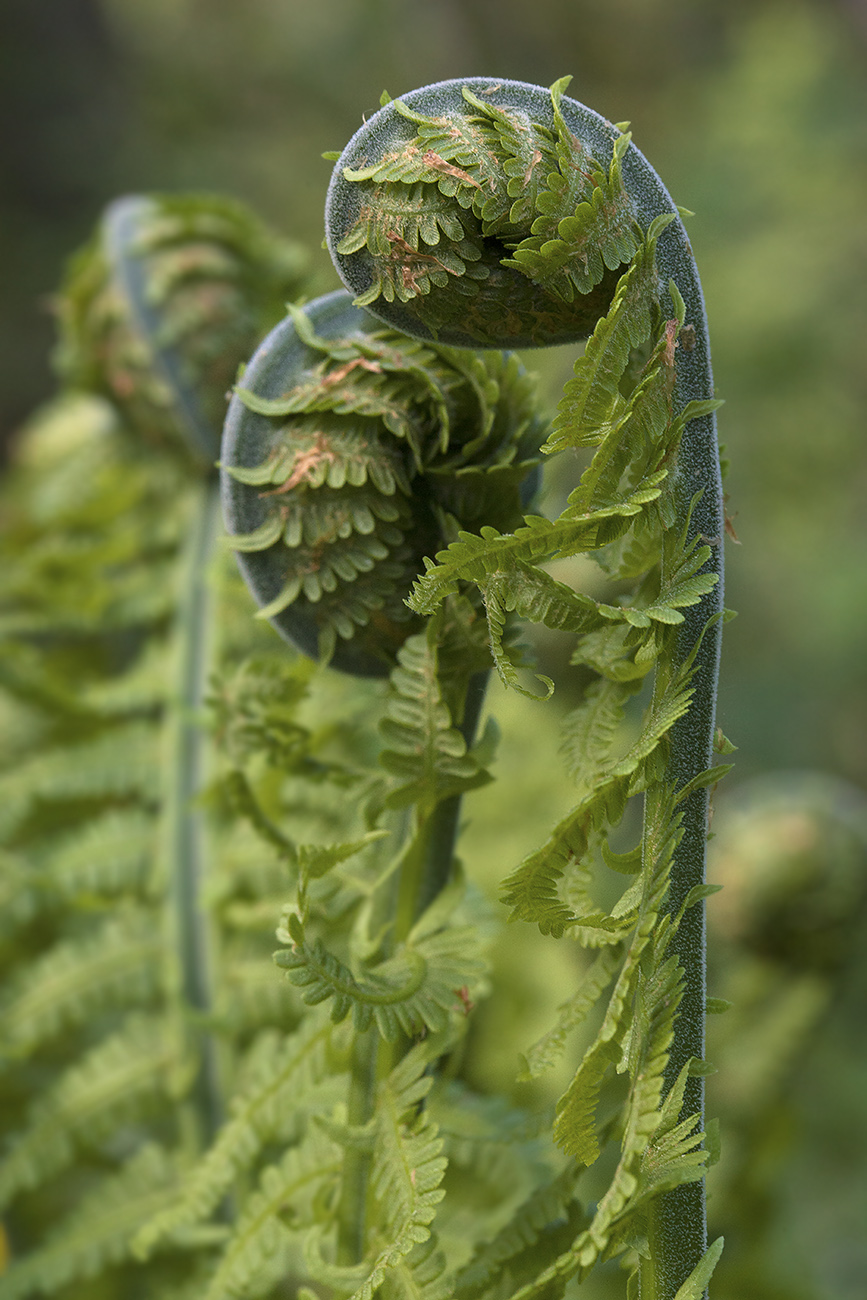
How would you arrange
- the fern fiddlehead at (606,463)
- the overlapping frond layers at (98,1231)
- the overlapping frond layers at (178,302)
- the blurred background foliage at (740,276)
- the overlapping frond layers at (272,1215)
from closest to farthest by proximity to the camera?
the fern fiddlehead at (606,463)
the overlapping frond layers at (272,1215)
the overlapping frond layers at (98,1231)
the overlapping frond layers at (178,302)
the blurred background foliage at (740,276)

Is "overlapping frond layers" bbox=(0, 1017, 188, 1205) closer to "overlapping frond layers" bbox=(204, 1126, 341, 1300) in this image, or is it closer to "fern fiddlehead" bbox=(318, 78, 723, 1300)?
"overlapping frond layers" bbox=(204, 1126, 341, 1300)

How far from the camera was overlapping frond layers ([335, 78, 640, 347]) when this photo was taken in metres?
0.43

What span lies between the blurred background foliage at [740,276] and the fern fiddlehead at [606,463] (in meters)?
0.13

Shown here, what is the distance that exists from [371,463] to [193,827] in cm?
56

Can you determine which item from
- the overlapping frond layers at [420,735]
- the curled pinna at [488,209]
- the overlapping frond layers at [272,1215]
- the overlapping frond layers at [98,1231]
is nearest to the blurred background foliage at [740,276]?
the curled pinna at [488,209]

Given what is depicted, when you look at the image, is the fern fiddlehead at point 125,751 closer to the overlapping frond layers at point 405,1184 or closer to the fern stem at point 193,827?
the fern stem at point 193,827

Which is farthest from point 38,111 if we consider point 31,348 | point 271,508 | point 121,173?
point 271,508

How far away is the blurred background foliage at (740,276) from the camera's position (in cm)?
120

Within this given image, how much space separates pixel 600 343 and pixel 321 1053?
1.15ft

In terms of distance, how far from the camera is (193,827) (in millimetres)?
1007

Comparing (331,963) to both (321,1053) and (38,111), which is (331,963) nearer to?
(321,1053)

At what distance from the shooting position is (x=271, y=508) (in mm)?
525

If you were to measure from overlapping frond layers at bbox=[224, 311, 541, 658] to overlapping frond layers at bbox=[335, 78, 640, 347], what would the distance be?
58 millimetres

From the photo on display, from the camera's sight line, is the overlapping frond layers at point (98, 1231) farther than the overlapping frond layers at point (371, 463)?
Yes
